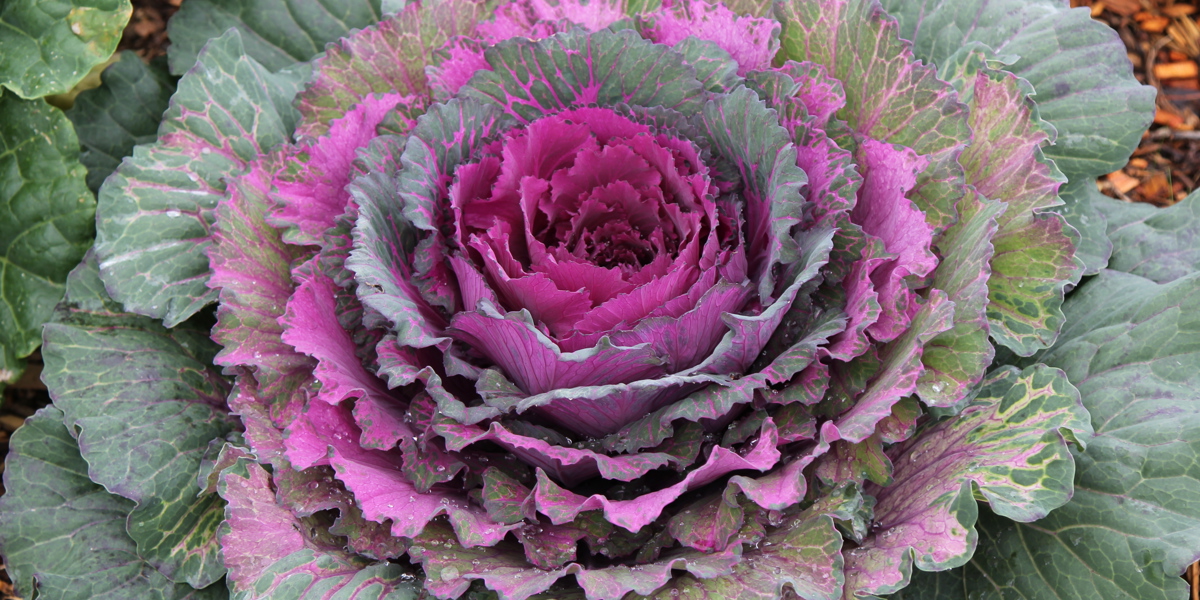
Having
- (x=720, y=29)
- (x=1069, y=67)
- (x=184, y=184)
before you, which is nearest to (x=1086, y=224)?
(x=1069, y=67)

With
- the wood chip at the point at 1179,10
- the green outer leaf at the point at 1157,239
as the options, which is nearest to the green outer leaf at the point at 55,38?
the green outer leaf at the point at 1157,239

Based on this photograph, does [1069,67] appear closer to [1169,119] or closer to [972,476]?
[972,476]

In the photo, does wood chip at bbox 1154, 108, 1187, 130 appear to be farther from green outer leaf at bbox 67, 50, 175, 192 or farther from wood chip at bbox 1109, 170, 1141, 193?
green outer leaf at bbox 67, 50, 175, 192

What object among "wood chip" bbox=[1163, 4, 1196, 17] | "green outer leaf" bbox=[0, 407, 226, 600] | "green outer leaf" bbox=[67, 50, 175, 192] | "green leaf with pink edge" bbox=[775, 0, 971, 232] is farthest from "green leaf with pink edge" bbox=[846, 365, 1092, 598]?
"wood chip" bbox=[1163, 4, 1196, 17]

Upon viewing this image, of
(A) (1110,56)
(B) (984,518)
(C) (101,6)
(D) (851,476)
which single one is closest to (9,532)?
(C) (101,6)

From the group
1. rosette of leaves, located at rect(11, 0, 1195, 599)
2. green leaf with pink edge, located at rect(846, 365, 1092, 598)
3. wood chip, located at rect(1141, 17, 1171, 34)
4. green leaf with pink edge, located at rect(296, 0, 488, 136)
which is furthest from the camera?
wood chip, located at rect(1141, 17, 1171, 34)

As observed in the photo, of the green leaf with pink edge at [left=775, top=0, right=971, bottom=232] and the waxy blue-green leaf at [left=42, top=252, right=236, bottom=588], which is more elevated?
the green leaf with pink edge at [left=775, top=0, right=971, bottom=232]
